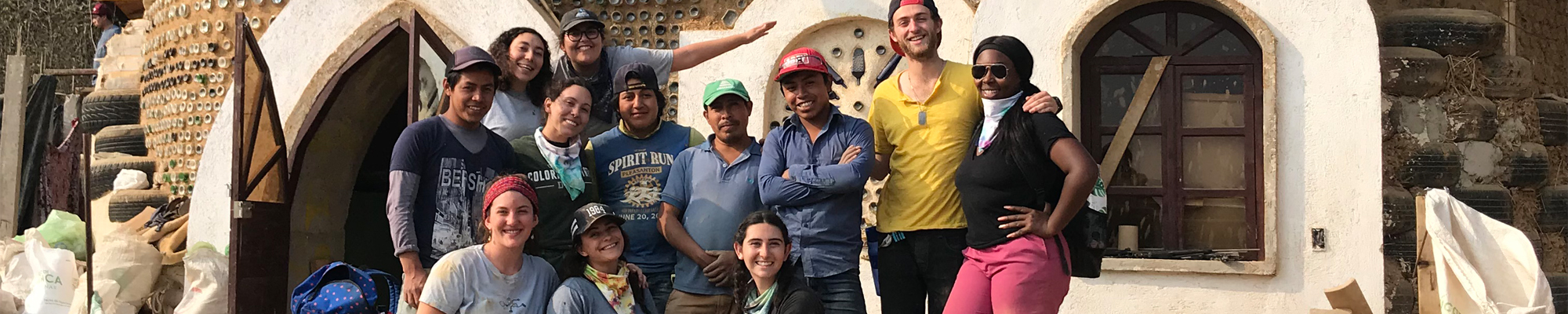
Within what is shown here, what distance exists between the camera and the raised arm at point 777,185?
4488 millimetres

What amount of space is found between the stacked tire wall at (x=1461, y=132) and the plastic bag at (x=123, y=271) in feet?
24.2

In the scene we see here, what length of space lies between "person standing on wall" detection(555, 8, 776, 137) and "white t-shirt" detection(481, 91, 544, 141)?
0.18 meters

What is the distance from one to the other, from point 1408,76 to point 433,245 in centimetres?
454

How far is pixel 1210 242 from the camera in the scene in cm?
702

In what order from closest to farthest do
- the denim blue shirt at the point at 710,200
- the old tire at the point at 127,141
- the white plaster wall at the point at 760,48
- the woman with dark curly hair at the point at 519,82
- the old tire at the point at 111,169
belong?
the denim blue shirt at the point at 710,200, the woman with dark curly hair at the point at 519,82, the white plaster wall at the point at 760,48, the old tire at the point at 111,169, the old tire at the point at 127,141

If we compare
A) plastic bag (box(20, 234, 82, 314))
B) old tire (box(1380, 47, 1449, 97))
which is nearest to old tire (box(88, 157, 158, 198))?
plastic bag (box(20, 234, 82, 314))

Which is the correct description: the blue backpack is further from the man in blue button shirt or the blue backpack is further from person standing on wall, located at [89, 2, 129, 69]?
person standing on wall, located at [89, 2, 129, 69]

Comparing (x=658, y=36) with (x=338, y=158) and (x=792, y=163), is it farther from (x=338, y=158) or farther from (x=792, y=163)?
(x=792, y=163)

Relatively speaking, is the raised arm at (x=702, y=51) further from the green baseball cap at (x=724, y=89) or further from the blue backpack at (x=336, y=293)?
the blue backpack at (x=336, y=293)

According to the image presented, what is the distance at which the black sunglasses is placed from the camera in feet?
13.9

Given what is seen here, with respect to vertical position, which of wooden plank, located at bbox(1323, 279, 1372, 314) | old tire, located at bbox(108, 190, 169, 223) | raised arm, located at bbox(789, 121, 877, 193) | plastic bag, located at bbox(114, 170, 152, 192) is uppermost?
raised arm, located at bbox(789, 121, 877, 193)

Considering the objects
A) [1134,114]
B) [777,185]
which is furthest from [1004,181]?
[1134,114]

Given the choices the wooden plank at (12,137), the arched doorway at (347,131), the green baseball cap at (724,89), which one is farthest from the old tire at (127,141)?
the green baseball cap at (724,89)

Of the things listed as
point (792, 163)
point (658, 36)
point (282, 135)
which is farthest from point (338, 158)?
point (792, 163)
